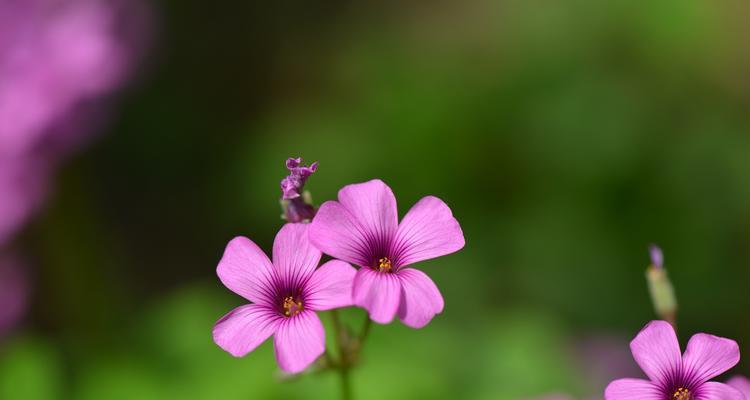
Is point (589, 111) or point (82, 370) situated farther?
point (589, 111)

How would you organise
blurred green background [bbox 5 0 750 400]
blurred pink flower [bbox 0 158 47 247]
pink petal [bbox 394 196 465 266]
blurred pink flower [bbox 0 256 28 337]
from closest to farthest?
pink petal [bbox 394 196 465 266] → blurred pink flower [bbox 0 158 47 247] → blurred green background [bbox 5 0 750 400] → blurred pink flower [bbox 0 256 28 337]

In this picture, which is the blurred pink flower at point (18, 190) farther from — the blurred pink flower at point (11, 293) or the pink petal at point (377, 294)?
the pink petal at point (377, 294)

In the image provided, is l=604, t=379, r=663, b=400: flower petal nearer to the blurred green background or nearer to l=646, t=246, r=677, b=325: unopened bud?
l=646, t=246, r=677, b=325: unopened bud

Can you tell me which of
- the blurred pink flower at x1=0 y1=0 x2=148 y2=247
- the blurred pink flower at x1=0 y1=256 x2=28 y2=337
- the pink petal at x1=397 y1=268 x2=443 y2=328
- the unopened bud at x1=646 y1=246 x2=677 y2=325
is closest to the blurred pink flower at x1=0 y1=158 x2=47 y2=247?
the blurred pink flower at x1=0 y1=0 x2=148 y2=247

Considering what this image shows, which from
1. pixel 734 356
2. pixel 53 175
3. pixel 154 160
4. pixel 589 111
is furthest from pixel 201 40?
pixel 734 356

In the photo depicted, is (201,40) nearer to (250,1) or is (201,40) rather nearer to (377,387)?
(250,1)
